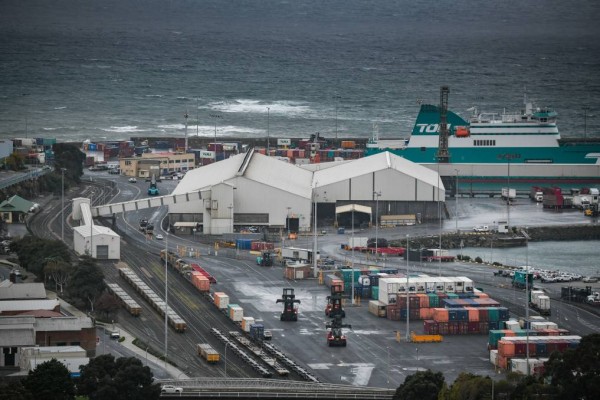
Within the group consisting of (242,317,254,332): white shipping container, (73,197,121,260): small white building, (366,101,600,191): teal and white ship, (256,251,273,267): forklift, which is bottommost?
(242,317,254,332): white shipping container

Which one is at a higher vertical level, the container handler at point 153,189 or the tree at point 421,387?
the container handler at point 153,189

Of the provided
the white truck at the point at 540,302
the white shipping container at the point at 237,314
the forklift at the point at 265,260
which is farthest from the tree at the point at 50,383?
the forklift at the point at 265,260

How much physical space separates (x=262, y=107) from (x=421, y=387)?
89816 mm

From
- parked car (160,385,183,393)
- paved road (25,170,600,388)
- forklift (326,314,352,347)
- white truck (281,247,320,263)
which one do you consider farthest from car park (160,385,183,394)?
white truck (281,247,320,263)

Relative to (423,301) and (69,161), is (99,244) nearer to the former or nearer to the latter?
(423,301)

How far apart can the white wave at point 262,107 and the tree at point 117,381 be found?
8326 centimetres

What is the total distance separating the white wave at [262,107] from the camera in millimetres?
118812

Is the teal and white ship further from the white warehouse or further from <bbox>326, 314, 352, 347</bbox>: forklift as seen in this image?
<bbox>326, 314, 352, 347</bbox>: forklift

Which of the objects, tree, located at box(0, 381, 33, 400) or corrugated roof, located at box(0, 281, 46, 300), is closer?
tree, located at box(0, 381, 33, 400)

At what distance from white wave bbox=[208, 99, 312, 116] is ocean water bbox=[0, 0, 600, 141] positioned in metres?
0.16

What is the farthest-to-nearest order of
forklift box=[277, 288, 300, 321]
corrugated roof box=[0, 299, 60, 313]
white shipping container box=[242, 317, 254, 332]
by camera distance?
forklift box=[277, 288, 300, 321]
white shipping container box=[242, 317, 254, 332]
corrugated roof box=[0, 299, 60, 313]

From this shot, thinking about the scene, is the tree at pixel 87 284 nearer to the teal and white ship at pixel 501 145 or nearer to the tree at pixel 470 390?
the tree at pixel 470 390

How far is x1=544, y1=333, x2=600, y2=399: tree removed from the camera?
32.5m

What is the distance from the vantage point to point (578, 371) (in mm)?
33344
